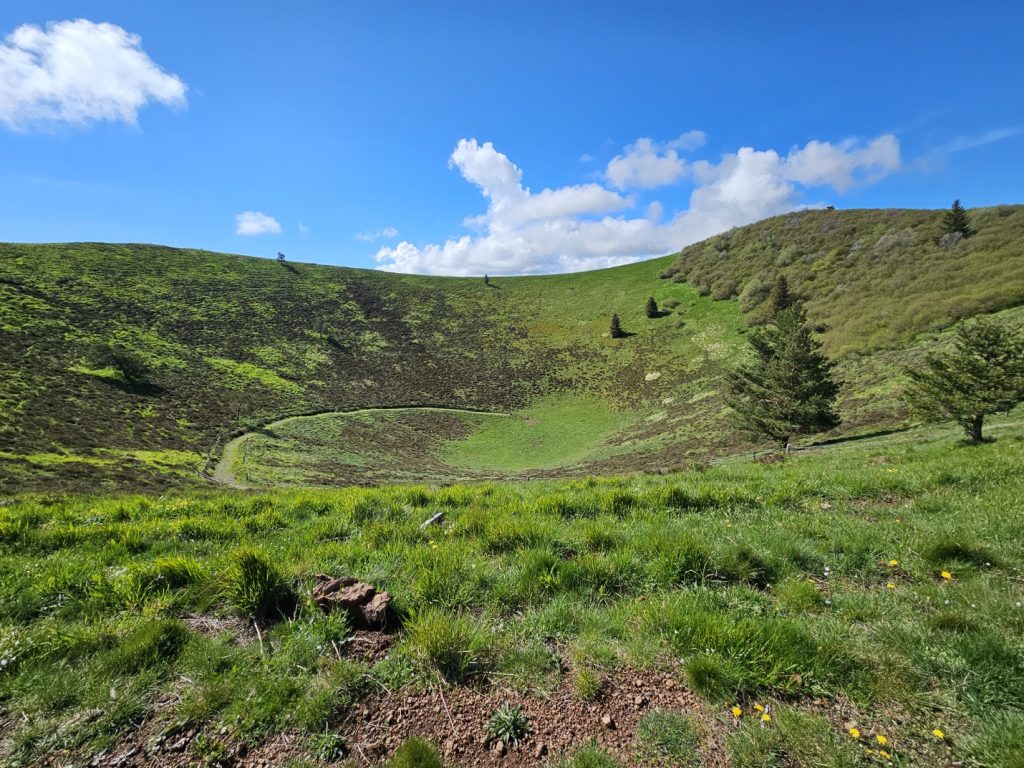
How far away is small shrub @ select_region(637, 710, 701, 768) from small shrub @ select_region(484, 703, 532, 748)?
856 mm

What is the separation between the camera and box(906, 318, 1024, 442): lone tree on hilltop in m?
15.4

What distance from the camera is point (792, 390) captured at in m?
25.7

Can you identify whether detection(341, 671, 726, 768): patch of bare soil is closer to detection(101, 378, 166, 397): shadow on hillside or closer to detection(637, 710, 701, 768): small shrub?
detection(637, 710, 701, 768): small shrub

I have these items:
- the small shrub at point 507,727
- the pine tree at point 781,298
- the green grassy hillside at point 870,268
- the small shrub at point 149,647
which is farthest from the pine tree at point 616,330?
the small shrub at point 149,647

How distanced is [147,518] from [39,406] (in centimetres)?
4854

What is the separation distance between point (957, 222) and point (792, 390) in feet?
197

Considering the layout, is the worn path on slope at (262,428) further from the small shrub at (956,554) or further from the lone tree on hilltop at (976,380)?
the lone tree on hilltop at (976,380)

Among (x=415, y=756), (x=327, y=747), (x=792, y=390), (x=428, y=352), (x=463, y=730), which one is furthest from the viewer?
(x=428, y=352)

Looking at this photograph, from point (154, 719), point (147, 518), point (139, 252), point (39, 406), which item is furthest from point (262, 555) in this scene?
point (139, 252)

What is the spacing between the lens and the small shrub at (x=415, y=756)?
2.87m

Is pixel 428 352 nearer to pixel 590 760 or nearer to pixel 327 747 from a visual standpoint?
pixel 327 747

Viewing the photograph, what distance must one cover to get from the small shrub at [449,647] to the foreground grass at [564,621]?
0.02 m

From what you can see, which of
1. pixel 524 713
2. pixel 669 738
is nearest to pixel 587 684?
pixel 524 713

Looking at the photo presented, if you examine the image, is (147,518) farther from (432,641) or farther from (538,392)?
(538,392)
